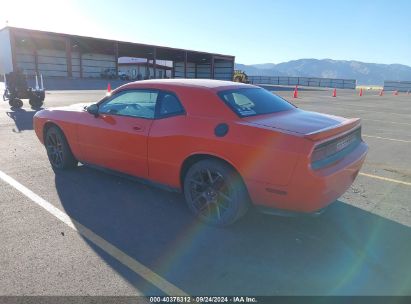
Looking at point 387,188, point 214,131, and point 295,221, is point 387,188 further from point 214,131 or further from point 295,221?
point 214,131

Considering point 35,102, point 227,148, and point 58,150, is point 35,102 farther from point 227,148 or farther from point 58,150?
point 227,148

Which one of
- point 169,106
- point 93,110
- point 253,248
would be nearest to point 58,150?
point 93,110

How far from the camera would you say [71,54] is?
151 feet

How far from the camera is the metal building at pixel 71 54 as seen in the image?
3944 centimetres

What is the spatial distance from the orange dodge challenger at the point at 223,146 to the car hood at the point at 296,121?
11mm

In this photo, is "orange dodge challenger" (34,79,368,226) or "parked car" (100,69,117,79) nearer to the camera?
"orange dodge challenger" (34,79,368,226)

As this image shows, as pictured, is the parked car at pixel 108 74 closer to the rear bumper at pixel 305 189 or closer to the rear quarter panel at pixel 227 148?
the rear quarter panel at pixel 227 148

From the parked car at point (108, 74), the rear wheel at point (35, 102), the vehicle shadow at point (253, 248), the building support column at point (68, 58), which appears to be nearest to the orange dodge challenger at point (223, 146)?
the vehicle shadow at point (253, 248)

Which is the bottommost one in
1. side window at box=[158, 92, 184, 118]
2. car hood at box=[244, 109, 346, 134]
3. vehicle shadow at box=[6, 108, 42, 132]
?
vehicle shadow at box=[6, 108, 42, 132]

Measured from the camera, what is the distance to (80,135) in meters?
Answer: 4.95

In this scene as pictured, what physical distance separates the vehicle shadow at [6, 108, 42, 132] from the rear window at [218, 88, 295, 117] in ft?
22.8

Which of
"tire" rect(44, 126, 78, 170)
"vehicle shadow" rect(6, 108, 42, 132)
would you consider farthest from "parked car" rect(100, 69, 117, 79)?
"tire" rect(44, 126, 78, 170)

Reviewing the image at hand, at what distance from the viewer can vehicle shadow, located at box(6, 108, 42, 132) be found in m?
9.15

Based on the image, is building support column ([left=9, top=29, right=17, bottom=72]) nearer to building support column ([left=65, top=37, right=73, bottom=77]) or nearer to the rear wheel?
building support column ([left=65, top=37, right=73, bottom=77])
